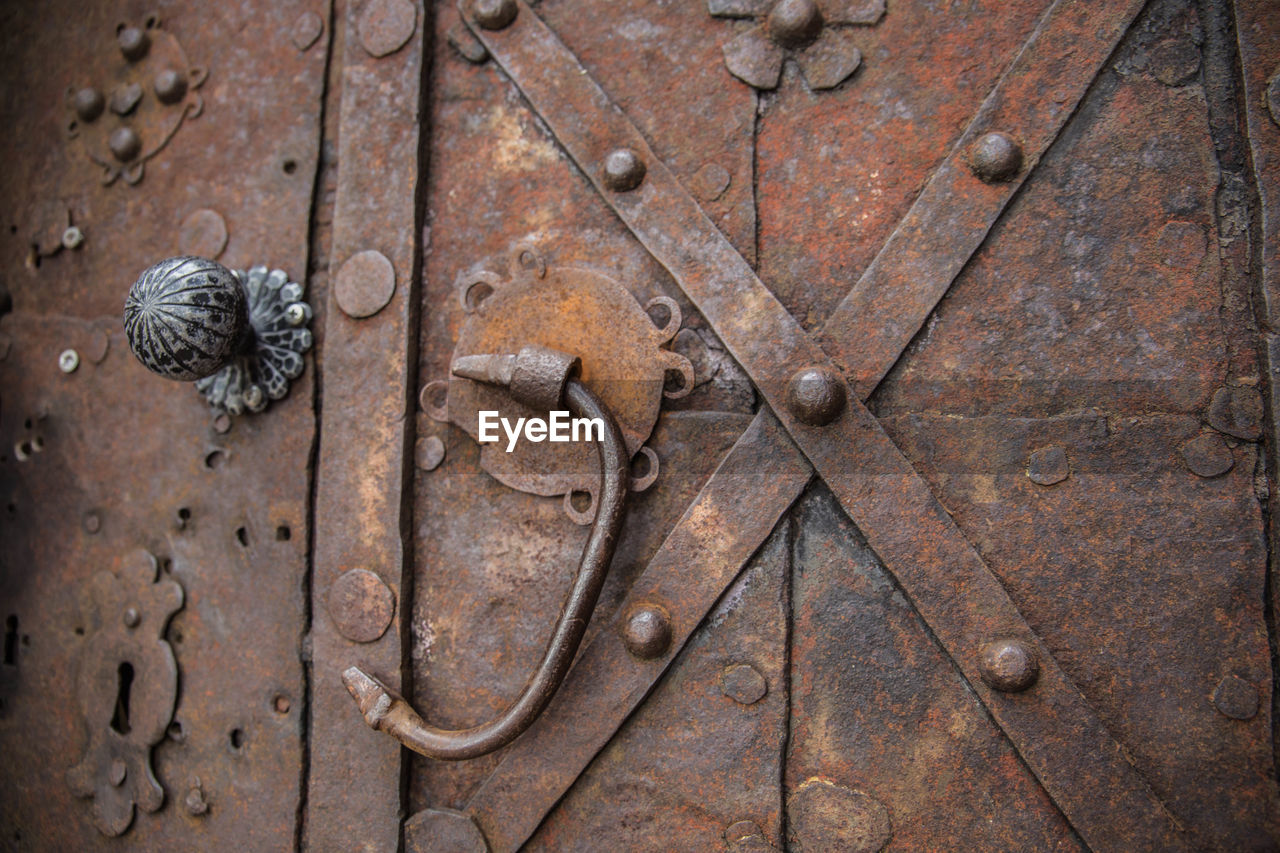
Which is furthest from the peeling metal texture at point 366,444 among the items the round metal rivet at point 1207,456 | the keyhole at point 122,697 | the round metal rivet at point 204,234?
the round metal rivet at point 1207,456

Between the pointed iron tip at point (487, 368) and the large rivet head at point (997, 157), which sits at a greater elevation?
the large rivet head at point (997, 157)

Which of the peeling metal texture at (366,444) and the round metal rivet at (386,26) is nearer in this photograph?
the peeling metal texture at (366,444)

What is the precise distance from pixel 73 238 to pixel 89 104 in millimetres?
268

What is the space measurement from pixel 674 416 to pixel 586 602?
302 millimetres

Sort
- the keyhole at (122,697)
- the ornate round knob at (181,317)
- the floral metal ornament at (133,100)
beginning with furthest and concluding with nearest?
the floral metal ornament at (133,100)
the keyhole at (122,697)
the ornate round knob at (181,317)

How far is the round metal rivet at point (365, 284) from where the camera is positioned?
1229 millimetres

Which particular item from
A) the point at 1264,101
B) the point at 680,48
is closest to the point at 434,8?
the point at 680,48

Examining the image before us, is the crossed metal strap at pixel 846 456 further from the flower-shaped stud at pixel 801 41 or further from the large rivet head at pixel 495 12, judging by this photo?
the large rivet head at pixel 495 12

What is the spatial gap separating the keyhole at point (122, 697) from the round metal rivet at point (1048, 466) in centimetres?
150

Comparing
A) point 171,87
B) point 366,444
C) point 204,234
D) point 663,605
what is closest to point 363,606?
point 366,444

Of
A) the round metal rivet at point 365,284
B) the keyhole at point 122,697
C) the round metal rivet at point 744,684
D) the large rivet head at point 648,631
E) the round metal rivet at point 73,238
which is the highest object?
the round metal rivet at point 73,238

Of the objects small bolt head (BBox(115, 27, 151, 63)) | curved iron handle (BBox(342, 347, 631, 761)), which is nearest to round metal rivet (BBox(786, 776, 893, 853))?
curved iron handle (BBox(342, 347, 631, 761))

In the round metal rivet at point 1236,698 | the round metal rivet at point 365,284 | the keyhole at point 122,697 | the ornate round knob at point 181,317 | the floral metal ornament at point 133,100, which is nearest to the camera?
the round metal rivet at point 1236,698

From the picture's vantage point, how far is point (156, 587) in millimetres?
1330
